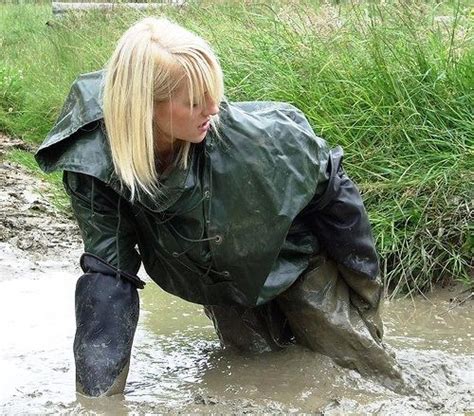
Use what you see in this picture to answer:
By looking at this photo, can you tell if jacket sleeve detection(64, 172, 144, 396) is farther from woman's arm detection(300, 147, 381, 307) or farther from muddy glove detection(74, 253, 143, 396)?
woman's arm detection(300, 147, 381, 307)

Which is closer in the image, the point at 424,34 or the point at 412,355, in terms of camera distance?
the point at 412,355

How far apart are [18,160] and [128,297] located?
430cm

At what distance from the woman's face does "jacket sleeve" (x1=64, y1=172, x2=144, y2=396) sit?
0.96ft

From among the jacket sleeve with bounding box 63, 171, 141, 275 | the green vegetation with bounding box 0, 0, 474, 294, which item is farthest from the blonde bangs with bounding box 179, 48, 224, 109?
the green vegetation with bounding box 0, 0, 474, 294

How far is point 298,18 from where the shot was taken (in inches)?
246

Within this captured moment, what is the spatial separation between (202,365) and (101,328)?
0.62 m

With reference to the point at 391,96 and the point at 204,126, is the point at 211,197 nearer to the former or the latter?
the point at 204,126

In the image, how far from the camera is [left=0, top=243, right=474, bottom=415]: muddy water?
308 cm

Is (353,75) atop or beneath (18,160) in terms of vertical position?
atop

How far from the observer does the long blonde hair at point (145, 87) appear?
2.72 meters

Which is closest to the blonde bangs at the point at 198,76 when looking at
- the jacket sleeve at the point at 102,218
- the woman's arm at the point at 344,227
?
the jacket sleeve at the point at 102,218

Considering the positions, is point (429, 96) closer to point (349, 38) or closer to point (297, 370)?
point (349, 38)

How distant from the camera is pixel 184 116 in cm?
276

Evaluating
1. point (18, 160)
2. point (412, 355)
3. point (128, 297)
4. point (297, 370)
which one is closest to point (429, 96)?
point (412, 355)
